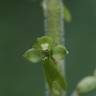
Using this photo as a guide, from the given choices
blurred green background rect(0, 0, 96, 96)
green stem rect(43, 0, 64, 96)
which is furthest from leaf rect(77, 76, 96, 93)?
blurred green background rect(0, 0, 96, 96)

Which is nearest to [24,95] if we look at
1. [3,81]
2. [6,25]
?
[3,81]

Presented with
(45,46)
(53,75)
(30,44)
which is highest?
(30,44)

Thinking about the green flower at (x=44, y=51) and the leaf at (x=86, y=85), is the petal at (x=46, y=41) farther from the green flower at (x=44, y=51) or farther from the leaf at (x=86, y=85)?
the leaf at (x=86, y=85)

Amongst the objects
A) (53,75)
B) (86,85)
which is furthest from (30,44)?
(53,75)

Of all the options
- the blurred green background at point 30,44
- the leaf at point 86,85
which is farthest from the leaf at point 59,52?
the blurred green background at point 30,44

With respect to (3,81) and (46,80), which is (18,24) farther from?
(46,80)

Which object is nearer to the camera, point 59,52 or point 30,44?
point 59,52

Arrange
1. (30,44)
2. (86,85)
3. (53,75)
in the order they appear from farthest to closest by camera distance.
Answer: (30,44) → (86,85) → (53,75)

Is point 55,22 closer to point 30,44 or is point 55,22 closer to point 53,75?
point 53,75
